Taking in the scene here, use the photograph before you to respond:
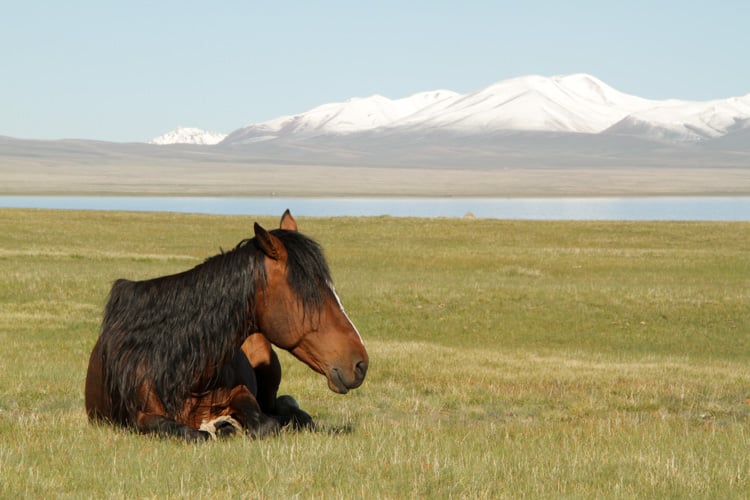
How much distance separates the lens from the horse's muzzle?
22.1ft

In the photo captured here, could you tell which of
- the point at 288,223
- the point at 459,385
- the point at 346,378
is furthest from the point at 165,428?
the point at 459,385

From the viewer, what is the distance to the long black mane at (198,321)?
7152 mm

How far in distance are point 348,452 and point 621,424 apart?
441 centimetres

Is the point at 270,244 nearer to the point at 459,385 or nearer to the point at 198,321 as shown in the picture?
the point at 198,321

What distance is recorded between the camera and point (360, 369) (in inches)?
267

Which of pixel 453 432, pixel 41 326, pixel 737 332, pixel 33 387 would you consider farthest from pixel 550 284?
pixel 453 432

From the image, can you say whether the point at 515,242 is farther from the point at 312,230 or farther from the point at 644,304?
the point at 644,304

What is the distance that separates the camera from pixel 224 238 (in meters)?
57.9

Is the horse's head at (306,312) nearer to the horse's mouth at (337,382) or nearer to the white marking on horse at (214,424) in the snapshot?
the horse's mouth at (337,382)

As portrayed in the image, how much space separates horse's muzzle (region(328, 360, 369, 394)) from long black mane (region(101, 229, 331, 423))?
1.78ft

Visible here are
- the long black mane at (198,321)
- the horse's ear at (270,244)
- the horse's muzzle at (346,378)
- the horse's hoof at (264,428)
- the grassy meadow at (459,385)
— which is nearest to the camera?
the grassy meadow at (459,385)

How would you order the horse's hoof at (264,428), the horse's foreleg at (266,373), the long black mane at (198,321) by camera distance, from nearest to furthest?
the long black mane at (198,321), the horse's hoof at (264,428), the horse's foreleg at (266,373)

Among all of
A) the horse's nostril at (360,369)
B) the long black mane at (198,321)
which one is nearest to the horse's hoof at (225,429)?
the long black mane at (198,321)

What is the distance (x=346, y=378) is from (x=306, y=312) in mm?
565
